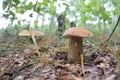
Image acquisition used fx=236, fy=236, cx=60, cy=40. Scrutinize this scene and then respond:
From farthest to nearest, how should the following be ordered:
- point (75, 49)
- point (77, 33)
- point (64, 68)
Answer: point (75, 49) < point (77, 33) < point (64, 68)

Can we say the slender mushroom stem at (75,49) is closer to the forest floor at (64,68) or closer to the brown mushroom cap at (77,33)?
the forest floor at (64,68)

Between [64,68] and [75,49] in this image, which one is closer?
[64,68]

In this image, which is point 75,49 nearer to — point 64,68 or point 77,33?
point 77,33

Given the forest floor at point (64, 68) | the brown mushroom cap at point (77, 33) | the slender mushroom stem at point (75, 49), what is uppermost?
the brown mushroom cap at point (77, 33)

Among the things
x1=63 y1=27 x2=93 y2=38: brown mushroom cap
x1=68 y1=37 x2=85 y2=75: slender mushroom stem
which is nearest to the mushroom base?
x1=68 y1=37 x2=85 y2=75: slender mushroom stem

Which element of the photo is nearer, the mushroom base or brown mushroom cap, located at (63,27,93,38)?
brown mushroom cap, located at (63,27,93,38)

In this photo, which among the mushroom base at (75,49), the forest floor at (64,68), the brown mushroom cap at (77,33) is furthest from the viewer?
the mushroom base at (75,49)

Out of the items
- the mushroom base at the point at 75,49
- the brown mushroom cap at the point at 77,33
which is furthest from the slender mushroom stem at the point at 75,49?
the brown mushroom cap at the point at 77,33

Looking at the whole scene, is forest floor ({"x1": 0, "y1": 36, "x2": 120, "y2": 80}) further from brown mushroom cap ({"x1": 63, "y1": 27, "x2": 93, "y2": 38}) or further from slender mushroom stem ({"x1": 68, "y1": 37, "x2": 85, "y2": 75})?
brown mushroom cap ({"x1": 63, "y1": 27, "x2": 93, "y2": 38})

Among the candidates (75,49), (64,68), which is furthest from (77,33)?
(64,68)

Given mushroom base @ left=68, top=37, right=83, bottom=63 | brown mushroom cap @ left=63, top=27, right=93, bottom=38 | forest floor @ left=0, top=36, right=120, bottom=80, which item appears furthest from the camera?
mushroom base @ left=68, top=37, right=83, bottom=63

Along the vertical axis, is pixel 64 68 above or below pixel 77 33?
below
